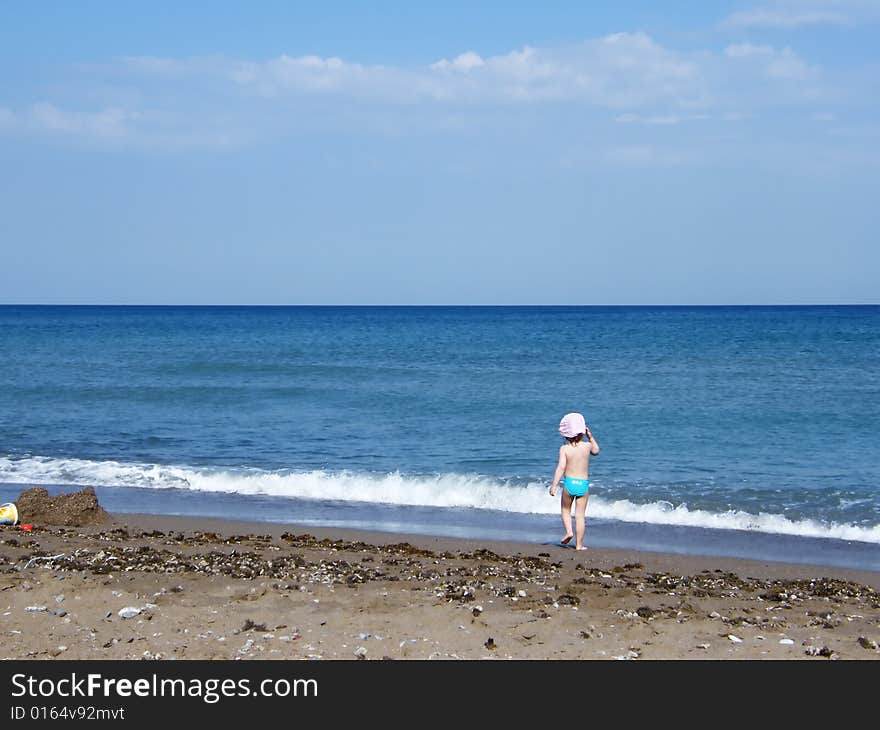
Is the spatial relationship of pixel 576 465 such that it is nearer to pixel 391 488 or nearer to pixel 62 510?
pixel 391 488

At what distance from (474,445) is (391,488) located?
4.22 metres

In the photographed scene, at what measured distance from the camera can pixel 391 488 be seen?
51.8ft

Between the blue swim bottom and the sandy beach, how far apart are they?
2.28ft

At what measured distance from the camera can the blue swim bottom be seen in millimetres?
11172

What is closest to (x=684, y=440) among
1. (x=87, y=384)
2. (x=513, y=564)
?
(x=513, y=564)

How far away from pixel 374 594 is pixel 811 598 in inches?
155

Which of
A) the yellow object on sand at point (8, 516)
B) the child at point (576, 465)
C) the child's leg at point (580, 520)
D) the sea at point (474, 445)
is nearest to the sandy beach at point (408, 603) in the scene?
the child's leg at point (580, 520)

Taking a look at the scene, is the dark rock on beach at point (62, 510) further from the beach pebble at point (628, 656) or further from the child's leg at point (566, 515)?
the beach pebble at point (628, 656)

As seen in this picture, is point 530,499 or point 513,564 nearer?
point 513,564

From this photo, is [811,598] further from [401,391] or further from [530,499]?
[401,391]

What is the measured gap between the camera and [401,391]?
96.4ft

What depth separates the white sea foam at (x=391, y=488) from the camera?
43.7 ft

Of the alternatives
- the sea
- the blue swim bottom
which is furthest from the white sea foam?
the blue swim bottom

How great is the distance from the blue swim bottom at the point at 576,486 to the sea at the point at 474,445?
1.07m
